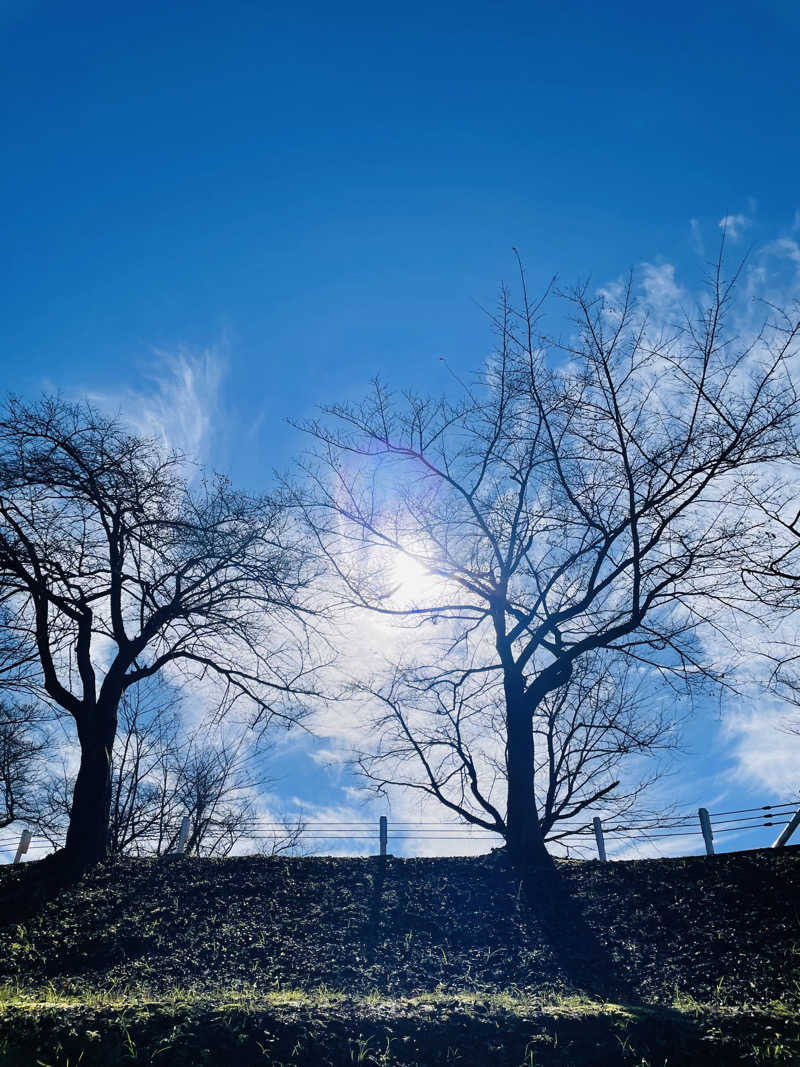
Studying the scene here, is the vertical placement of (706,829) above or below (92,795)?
below

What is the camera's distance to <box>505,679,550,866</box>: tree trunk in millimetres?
9609

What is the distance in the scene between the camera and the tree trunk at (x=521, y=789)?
961cm

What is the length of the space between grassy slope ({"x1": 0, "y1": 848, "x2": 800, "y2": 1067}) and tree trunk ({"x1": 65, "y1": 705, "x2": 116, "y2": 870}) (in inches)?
20.2

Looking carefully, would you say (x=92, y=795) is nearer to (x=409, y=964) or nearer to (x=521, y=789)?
(x=409, y=964)

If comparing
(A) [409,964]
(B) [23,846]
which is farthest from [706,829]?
(B) [23,846]

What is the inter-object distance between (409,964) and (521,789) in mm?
3746

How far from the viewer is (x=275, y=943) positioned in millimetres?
7152

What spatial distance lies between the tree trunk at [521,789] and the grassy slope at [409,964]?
47 centimetres

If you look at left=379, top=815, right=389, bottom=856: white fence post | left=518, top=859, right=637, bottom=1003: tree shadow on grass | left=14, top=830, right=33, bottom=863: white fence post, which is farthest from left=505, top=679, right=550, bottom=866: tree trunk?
left=14, top=830, right=33, bottom=863: white fence post

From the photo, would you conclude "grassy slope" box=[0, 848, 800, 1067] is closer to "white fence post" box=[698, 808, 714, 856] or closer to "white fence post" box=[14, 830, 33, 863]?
"white fence post" box=[698, 808, 714, 856]

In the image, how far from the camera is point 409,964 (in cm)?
676

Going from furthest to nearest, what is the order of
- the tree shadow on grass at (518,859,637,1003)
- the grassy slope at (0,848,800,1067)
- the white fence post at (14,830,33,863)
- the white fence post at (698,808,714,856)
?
1. the white fence post at (14,830,33,863)
2. the white fence post at (698,808,714,856)
3. the tree shadow on grass at (518,859,637,1003)
4. the grassy slope at (0,848,800,1067)

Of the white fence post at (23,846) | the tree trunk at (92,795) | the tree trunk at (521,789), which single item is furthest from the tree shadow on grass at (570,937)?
the white fence post at (23,846)

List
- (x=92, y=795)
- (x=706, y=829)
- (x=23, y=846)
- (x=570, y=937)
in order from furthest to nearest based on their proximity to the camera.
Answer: (x=23, y=846) < (x=706, y=829) < (x=92, y=795) < (x=570, y=937)
